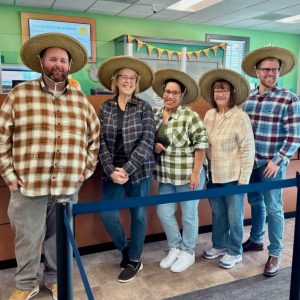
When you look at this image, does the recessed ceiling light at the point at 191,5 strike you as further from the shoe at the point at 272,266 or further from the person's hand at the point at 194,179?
the shoe at the point at 272,266

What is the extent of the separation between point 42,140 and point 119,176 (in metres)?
0.48

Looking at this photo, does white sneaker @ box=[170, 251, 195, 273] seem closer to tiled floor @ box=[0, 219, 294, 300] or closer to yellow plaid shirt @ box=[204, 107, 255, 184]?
tiled floor @ box=[0, 219, 294, 300]

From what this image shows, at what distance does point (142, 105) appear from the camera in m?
2.01

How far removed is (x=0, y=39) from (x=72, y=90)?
66.5 inches

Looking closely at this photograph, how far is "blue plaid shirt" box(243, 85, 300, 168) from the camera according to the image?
2053 millimetres

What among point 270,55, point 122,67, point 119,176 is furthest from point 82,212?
point 270,55

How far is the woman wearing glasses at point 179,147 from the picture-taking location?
208 cm

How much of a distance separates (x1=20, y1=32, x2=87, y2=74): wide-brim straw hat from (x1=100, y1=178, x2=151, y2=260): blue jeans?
2.45ft

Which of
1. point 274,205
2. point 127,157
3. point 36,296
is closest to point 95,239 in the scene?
point 36,296

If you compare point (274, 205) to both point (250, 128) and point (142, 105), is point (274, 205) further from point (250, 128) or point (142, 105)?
point (142, 105)

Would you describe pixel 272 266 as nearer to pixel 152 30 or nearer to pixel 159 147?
pixel 159 147

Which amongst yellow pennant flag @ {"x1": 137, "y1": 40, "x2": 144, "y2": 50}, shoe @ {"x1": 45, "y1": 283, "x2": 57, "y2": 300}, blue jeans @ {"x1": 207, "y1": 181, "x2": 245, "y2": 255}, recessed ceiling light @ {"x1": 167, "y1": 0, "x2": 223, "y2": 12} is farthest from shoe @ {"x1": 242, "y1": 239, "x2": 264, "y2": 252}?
recessed ceiling light @ {"x1": 167, "y1": 0, "x2": 223, "y2": 12}

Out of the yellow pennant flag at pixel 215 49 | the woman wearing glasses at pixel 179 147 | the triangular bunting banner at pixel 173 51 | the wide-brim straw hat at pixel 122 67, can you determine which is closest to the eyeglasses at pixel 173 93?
the woman wearing glasses at pixel 179 147

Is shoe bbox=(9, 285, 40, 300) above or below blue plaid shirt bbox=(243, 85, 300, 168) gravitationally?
below
